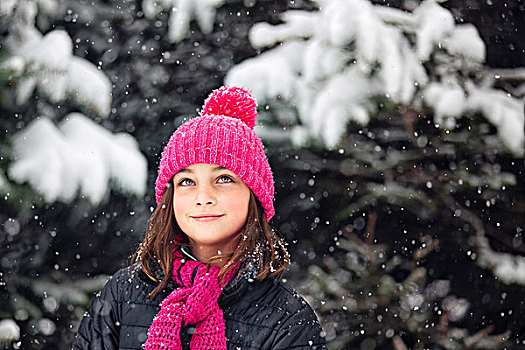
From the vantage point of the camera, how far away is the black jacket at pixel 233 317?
163 cm

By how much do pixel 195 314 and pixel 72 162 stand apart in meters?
1.17

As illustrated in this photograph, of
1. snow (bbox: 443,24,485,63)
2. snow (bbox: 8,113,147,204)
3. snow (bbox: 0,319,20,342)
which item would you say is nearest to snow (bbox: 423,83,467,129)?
snow (bbox: 443,24,485,63)

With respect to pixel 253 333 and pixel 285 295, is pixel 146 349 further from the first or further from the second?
pixel 285 295

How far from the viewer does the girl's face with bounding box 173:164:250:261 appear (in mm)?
1695

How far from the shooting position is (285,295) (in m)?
1.71

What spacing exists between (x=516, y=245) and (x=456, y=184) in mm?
486

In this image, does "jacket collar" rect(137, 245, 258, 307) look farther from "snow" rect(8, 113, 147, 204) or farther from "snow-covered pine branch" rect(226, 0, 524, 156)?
"snow-covered pine branch" rect(226, 0, 524, 156)

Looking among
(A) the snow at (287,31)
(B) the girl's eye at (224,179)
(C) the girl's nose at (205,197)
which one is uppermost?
(B) the girl's eye at (224,179)

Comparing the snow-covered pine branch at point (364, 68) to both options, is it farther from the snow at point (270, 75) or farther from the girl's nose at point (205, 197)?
the girl's nose at point (205, 197)

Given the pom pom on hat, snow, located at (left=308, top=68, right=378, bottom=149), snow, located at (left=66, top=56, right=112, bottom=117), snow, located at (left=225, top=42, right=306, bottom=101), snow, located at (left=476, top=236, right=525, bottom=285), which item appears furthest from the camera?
snow, located at (left=476, top=236, right=525, bottom=285)

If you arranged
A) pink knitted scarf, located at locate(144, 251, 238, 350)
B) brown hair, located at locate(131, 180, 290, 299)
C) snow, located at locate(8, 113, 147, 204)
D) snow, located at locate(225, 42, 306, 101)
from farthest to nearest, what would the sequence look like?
snow, located at locate(225, 42, 306, 101), snow, located at locate(8, 113, 147, 204), brown hair, located at locate(131, 180, 290, 299), pink knitted scarf, located at locate(144, 251, 238, 350)

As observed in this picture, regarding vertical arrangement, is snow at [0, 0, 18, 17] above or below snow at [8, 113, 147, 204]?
above

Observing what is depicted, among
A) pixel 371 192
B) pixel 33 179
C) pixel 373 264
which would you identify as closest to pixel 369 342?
pixel 373 264

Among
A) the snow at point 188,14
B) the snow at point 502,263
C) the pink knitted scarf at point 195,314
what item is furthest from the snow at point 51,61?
the snow at point 502,263
